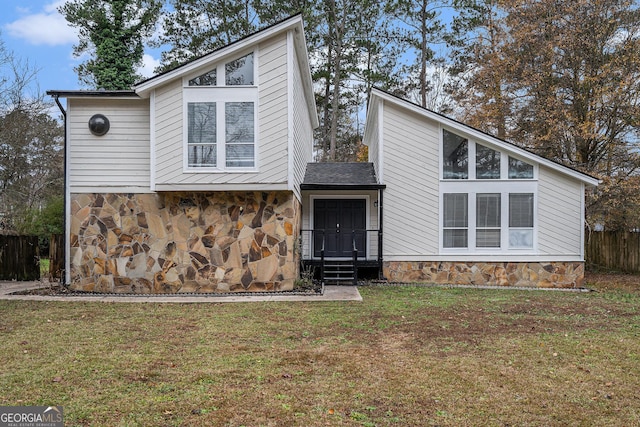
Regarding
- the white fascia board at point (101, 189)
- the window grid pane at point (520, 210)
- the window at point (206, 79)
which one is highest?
the window at point (206, 79)

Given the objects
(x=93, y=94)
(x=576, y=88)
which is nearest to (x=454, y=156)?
(x=576, y=88)

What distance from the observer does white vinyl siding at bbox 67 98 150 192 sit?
10.9 m

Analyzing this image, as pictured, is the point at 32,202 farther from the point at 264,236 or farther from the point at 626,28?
the point at 626,28

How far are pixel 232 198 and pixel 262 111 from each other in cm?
214

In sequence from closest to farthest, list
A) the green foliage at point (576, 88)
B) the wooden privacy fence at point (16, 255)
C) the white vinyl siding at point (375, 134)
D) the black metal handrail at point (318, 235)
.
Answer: the white vinyl siding at point (375, 134) → the black metal handrail at point (318, 235) → the wooden privacy fence at point (16, 255) → the green foliage at point (576, 88)

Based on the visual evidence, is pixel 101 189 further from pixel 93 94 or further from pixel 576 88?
pixel 576 88

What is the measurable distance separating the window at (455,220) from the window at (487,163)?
31.3 inches

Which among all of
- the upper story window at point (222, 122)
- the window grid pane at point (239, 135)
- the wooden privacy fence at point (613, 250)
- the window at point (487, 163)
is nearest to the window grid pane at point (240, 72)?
the upper story window at point (222, 122)

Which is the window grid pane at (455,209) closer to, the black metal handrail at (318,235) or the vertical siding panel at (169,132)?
the black metal handrail at (318,235)

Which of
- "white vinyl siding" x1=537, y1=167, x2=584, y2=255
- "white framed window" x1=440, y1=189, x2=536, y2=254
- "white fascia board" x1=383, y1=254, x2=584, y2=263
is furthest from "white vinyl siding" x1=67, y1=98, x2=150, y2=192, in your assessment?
"white vinyl siding" x1=537, y1=167, x2=584, y2=255

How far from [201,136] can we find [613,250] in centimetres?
1611

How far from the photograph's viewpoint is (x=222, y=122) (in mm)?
10367

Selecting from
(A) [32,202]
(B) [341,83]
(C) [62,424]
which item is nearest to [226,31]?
(B) [341,83]

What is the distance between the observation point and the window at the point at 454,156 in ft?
41.9
